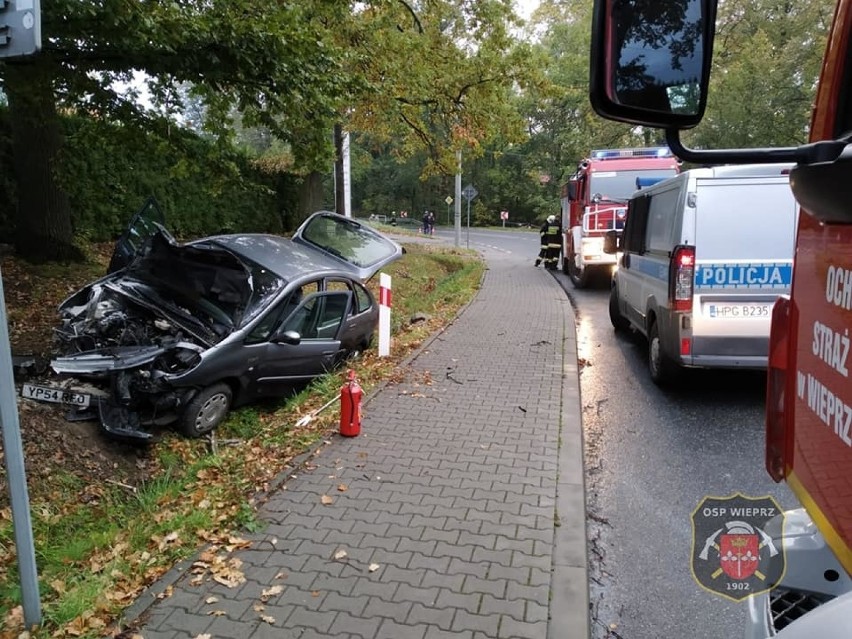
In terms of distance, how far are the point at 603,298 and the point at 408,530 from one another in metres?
11.6

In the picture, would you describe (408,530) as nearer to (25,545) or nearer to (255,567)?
(255,567)

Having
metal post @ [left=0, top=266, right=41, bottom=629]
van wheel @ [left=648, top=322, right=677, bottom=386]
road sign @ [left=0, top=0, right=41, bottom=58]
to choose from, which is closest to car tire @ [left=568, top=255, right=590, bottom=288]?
van wheel @ [left=648, top=322, right=677, bottom=386]

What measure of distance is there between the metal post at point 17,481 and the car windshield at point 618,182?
46.2 ft

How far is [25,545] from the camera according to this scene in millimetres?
2850

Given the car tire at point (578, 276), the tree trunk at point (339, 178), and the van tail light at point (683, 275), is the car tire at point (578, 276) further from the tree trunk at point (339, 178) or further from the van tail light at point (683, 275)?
the van tail light at point (683, 275)

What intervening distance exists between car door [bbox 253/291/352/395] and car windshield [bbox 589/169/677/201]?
949 cm

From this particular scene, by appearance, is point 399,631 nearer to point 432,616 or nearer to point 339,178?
point 432,616

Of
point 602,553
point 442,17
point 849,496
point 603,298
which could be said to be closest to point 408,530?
point 602,553

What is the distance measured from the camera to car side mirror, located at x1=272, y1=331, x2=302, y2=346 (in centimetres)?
646

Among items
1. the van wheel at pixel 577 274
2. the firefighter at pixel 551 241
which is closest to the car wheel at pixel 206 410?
the van wheel at pixel 577 274

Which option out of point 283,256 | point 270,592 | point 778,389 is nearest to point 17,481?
point 270,592

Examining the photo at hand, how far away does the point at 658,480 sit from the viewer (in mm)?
4848

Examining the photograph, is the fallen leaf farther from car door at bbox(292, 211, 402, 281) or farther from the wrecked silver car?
car door at bbox(292, 211, 402, 281)

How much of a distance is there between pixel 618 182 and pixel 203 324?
1164 cm
